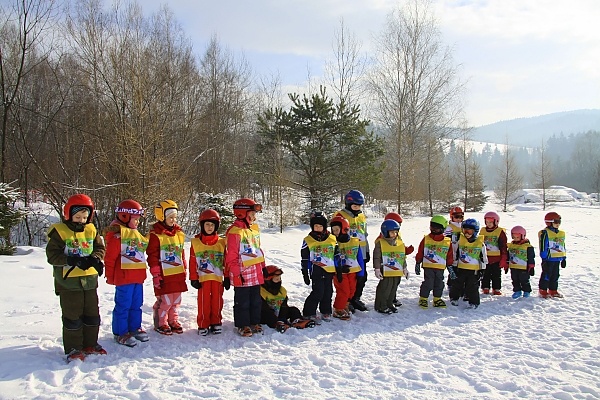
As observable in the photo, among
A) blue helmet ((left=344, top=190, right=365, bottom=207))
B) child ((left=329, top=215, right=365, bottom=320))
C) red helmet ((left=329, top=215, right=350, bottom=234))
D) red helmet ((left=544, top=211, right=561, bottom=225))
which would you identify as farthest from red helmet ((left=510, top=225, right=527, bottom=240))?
red helmet ((left=329, top=215, right=350, bottom=234))

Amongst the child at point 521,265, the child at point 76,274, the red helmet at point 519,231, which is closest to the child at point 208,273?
the child at point 76,274

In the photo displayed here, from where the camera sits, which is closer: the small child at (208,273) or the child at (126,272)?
the child at (126,272)

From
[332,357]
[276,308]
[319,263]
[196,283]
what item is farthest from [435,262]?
[196,283]

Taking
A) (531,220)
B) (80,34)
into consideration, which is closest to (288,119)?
(80,34)

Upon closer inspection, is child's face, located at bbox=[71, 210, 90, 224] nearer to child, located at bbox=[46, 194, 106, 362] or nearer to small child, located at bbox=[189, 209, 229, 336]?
child, located at bbox=[46, 194, 106, 362]

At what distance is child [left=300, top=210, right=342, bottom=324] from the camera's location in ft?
20.3

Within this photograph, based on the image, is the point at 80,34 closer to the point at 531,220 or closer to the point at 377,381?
the point at 377,381

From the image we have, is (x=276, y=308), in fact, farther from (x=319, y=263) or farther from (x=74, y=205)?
(x=74, y=205)

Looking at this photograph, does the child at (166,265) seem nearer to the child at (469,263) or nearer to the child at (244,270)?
the child at (244,270)

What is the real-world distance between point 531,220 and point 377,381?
23483 mm

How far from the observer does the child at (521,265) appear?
767 cm

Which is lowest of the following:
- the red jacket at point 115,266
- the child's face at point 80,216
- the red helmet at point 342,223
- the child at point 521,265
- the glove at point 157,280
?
the child at point 521,265

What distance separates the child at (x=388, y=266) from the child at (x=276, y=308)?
145cm

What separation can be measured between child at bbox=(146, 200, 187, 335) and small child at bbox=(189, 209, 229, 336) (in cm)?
20
